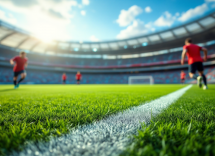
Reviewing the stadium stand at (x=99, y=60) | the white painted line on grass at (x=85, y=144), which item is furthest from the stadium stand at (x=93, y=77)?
the white painted line on grass at (x=85, y=144)

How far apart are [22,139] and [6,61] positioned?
33.7 m

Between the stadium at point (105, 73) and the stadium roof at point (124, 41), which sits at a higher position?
the stadium roof at point (124, 41)

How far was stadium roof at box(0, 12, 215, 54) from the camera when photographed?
21.4 m

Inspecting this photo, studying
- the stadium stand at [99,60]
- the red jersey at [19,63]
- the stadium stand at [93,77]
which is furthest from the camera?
the stadium stand at [99,60]

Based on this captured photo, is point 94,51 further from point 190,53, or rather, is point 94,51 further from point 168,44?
point 190,53

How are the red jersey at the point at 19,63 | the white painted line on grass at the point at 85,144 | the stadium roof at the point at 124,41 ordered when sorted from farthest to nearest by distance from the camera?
the stadium roof at the point at 124,41 → the red jersey at the point at 19,63 → the white painted line on grass at the point at 85,144

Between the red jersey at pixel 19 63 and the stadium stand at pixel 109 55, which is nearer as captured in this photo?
the red jersey at pixel 19 63

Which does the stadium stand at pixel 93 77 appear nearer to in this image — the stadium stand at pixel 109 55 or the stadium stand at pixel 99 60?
the stadium stand at pixel 109 55

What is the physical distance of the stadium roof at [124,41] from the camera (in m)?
21.4

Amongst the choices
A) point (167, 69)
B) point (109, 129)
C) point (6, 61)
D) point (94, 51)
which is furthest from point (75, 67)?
point (109, 129)

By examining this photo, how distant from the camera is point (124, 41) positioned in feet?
95.3

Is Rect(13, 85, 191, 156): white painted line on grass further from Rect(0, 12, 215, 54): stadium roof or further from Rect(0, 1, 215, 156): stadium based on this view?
Rect(0, 12, 215, 54): stadium roof

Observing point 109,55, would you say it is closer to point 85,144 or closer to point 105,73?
point 105,73

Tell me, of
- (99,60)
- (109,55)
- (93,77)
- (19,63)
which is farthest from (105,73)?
(19,63)
